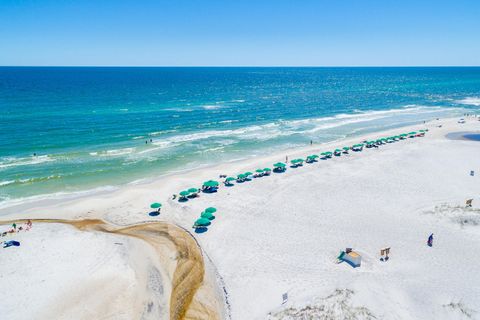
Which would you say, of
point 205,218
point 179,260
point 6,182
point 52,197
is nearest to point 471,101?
point 205,218

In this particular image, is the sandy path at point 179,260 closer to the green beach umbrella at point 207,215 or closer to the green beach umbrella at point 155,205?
the green beach umbrella at point 155,205

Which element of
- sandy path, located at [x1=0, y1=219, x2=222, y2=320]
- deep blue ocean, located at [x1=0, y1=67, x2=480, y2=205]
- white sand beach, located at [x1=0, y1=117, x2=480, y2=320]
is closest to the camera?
white sand beach, located at [x1=0, y1=117, x2=480, y2=320]

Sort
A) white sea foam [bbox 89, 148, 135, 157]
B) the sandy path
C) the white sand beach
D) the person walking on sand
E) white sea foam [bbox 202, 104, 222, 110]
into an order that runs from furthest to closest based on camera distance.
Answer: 1. white sea foam [bbox 202, 104, 222, 110]
2. white sea foam [bbox 89, 148, 135, 157]
3. the person walking on sand
4. the sandy path
5. the white sand beach

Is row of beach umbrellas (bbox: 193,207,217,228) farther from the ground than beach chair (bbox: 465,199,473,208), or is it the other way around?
beach chair (bbox: 465,199,473,208)

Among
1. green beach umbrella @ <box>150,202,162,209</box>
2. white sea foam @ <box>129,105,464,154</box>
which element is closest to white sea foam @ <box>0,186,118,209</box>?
green beach umbrella @ <box>150,202,162,209</box>

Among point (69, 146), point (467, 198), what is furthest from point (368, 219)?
point (69, 146)

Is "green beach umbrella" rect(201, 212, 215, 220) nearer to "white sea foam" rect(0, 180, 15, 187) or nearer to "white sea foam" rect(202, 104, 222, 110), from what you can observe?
"white sea foam" rect(0, 180, 15, 187)

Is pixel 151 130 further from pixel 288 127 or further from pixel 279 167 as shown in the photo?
pixel 279 167

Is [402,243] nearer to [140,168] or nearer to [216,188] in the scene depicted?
[216,188]
